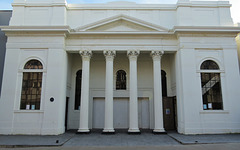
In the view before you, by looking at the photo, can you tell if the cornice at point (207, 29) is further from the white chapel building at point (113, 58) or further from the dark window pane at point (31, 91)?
the dark window pane at point (31, 91)

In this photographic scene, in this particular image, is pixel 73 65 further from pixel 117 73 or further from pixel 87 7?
pixel 87 7

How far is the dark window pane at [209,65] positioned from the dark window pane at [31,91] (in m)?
11.1

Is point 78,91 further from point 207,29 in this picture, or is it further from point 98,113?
point 207,29

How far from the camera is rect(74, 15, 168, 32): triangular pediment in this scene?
13.4m

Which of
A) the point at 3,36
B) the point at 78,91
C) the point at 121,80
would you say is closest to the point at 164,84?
the point at 121,80

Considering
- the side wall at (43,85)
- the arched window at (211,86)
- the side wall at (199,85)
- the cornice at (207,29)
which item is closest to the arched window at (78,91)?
the side wall at (43,85)

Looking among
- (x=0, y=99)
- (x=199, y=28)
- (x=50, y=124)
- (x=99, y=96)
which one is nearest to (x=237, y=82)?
(x=199, y=28)

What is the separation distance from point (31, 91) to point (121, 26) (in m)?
7.58

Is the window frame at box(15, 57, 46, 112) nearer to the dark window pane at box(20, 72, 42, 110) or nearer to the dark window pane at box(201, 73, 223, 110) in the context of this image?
the dark window pane at box(20, 72, 42, 110)

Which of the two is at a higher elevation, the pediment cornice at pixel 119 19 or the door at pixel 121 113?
the pediment cornice at pixel 119 19

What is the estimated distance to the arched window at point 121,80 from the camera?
15180 millimetres

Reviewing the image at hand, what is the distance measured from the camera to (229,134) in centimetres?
1173

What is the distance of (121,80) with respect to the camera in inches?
601

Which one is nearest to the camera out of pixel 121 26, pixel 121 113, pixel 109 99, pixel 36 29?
pixel 109 99
